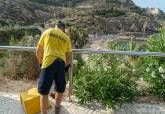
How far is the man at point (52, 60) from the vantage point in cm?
654

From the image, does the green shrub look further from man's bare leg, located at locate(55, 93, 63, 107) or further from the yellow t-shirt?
the yellow t-shirt

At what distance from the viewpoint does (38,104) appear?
7.16 meters

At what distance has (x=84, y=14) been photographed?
144 metres

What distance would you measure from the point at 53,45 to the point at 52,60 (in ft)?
0.75

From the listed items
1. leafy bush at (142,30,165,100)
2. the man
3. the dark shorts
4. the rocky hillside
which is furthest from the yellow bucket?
the rocky hillside

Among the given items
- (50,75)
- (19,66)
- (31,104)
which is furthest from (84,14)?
(50,75)

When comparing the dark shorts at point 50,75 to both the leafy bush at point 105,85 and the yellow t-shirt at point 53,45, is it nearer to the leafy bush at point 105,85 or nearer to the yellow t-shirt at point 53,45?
the yellow t-shirt at point 53,45

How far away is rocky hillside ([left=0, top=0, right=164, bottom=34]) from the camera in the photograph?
121 meters

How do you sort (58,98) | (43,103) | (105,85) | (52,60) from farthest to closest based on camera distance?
(105,85) → (58,98) → (43,103) → (52,60)

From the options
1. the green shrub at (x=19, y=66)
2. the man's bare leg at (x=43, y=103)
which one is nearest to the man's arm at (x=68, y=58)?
the man's bare leg at (x=43, y=103)

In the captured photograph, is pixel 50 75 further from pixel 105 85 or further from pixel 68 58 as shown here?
pixel 105 85

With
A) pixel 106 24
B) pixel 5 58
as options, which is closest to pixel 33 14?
pixel 106 24

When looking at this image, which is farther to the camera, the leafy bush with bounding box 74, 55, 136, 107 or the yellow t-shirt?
the leafy bush with bounding box 74, 55, 136, 107

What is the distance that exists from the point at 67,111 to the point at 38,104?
50 cm
